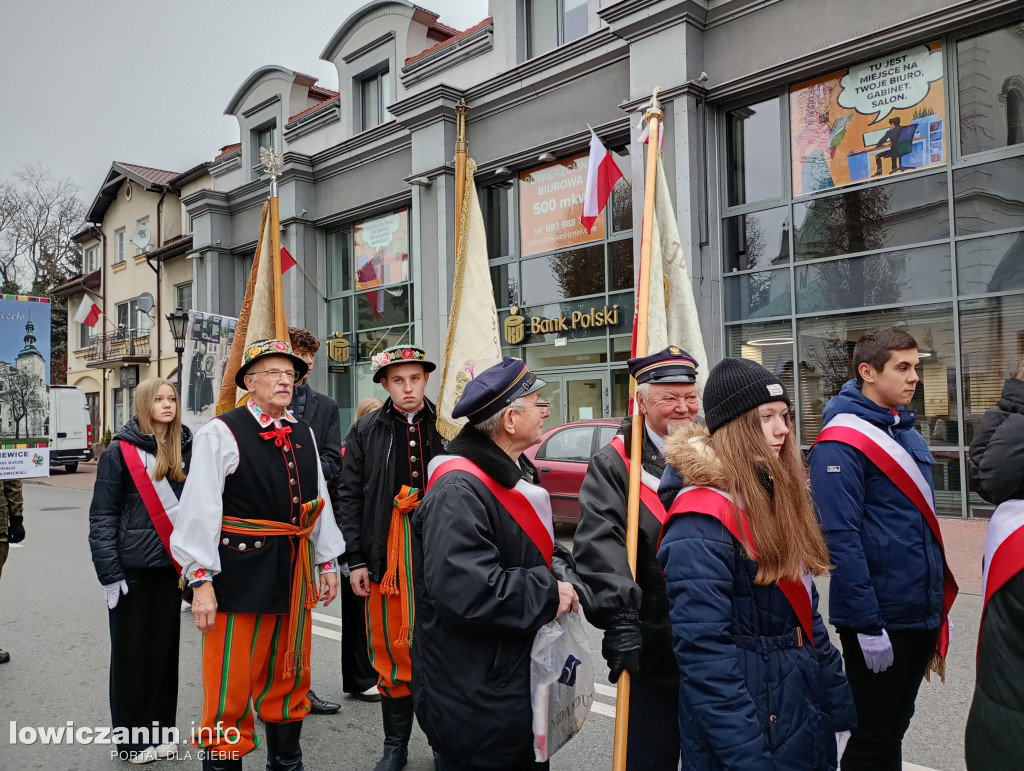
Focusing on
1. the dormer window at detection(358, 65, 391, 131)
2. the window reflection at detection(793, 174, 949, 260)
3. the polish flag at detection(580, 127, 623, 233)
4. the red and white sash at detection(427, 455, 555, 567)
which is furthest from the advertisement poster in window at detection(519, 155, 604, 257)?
the red and white sash at detection(427, 455, 555, 567)

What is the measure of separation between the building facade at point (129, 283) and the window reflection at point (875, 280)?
20.1 m

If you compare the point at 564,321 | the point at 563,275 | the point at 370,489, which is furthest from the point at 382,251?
the point at 370,489

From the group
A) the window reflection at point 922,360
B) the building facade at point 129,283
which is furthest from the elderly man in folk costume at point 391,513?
the building facade at point 129,283

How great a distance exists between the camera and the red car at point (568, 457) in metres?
10.1

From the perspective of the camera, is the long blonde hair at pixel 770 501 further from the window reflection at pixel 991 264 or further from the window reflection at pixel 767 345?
the window reflection at pixel 767 345

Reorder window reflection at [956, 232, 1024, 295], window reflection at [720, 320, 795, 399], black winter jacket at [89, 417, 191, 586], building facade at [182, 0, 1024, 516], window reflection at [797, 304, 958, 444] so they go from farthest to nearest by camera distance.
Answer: window reflection at [720, 320, 795, 399] < window reflection at [797, 304, 958, 444] < building facade at [182, 0, 1024, 516] < window reflection at [956, 232, 1024, 295] < black winter jacket at [89, 417, 191, 586]

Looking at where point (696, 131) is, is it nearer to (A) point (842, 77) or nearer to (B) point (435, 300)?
(A) point (842, 77)

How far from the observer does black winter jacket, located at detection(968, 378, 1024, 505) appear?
93.3 inches

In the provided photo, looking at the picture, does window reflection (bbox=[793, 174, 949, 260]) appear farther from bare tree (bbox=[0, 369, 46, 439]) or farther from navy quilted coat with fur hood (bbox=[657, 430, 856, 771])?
navy quilted coat with fur hood (bbox=[657, 430, 856, 771])

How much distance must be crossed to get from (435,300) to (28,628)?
11.0m

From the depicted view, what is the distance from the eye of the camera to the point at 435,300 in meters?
16.7

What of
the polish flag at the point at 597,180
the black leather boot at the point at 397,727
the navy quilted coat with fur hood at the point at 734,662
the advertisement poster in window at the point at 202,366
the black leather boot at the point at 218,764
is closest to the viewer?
the navy quilted coat with fur hood at the point at 734,662

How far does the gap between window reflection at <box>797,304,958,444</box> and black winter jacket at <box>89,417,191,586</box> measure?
914 centimetres

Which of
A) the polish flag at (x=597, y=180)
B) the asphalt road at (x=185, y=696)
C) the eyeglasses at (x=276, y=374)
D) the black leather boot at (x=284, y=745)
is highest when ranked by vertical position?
the polish flag at (x=597, y=180)
